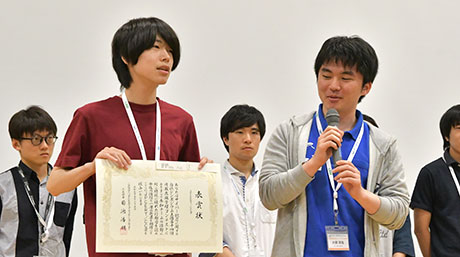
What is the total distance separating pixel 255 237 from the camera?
3.47 m

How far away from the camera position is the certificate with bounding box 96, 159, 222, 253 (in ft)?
6.44

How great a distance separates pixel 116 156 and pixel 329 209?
751 mm

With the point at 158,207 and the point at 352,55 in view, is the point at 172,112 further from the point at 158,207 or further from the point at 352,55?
the point at 352,55

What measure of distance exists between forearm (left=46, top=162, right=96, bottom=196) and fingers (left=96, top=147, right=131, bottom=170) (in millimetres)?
50

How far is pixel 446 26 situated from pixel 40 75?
3.05m

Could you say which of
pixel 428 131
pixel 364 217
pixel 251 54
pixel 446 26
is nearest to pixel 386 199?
pixel 364 217

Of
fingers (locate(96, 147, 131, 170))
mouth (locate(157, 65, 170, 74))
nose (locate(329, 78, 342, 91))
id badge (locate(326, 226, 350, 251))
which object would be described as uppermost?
mouth (locate(157, 65, 170, 74))

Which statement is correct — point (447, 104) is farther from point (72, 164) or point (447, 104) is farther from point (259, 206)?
point (72, 164)

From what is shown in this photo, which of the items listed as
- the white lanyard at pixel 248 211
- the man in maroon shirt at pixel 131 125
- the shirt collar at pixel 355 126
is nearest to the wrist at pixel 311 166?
the shirt collar at pixel 355 126

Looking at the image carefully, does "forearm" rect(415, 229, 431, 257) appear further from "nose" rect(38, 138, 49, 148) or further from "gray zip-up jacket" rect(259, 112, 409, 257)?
"nose" rect(38, 138, 49, 148)

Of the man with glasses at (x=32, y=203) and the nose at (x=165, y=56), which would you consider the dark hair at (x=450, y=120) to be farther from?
A: the man with glasses at (x=32, y=203)

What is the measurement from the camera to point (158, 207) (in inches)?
80.0

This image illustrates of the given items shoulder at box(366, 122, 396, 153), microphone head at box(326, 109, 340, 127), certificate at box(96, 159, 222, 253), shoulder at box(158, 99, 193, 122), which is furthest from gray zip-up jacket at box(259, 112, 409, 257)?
shoulder at box(158, 99, 193, 122)

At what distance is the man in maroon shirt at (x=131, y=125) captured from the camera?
206cm
